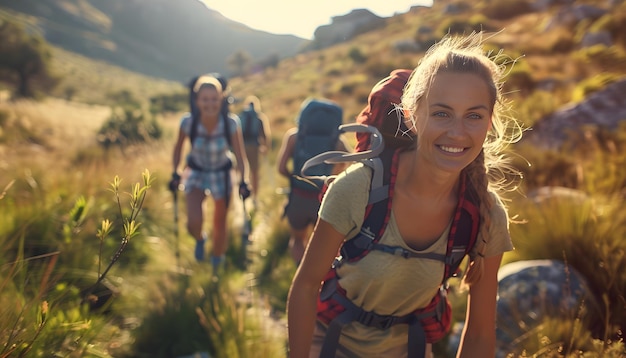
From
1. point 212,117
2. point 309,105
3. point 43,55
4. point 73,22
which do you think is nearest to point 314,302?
point 309,105

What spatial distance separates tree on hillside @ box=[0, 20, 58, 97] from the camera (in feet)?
104

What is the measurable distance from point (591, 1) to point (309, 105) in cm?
2728

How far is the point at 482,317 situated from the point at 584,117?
8.27 m

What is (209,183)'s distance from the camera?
4.58 m

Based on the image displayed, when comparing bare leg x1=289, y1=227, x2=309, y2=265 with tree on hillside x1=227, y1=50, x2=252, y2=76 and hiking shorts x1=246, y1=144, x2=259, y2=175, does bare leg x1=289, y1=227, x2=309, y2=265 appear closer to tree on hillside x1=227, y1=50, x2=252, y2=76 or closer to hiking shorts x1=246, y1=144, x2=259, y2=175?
hiking shorts x1=246, y1=144, x2=259, y2=175

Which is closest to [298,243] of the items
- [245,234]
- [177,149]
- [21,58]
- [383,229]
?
[245,234]

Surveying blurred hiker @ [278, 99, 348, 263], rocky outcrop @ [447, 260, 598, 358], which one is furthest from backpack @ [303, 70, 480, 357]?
blurred hiker @ [278, 99, 348, 263]

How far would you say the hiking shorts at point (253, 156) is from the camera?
296 inches

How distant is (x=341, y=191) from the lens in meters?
1.47

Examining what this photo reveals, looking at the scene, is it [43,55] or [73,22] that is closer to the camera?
[43,55]

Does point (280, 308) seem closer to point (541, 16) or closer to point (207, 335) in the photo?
point (207, 335)

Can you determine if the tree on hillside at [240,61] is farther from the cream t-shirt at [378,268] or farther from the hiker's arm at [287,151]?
the cream t-shirt at [378,268]

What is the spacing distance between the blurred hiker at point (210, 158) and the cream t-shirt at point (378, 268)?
2899 mm

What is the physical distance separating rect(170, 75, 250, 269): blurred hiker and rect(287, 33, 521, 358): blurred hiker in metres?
2.90
